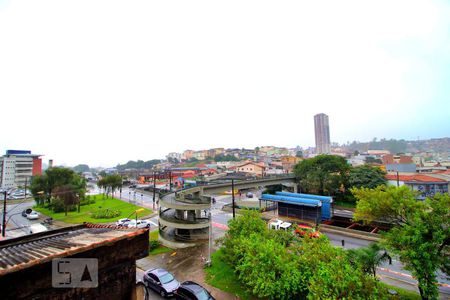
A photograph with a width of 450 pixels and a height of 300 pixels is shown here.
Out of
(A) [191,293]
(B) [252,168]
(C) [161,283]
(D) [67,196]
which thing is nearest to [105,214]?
(D) [67,196]

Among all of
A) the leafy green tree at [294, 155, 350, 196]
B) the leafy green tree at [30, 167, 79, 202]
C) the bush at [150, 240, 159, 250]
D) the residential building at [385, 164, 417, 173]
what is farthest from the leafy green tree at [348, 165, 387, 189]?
the leafy green tree at [30, 167, 79, 202]

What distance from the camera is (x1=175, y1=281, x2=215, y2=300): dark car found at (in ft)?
40.1

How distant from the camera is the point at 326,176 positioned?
4628cm

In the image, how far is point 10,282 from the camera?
13.7 ft

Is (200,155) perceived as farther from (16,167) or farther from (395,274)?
(395,274)

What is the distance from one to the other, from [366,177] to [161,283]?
42621 millimetres

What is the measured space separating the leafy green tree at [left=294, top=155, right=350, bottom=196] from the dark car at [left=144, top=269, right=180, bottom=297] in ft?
127

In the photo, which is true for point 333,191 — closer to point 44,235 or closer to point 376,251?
point 376,251

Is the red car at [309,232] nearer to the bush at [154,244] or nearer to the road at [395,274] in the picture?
the road at [395,274]

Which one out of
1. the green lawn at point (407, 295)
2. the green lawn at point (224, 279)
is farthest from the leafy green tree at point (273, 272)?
the green lawn at point (407, 295)

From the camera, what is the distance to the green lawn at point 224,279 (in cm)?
1409

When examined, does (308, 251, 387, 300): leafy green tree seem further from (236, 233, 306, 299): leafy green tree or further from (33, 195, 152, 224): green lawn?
(33, 195, 152, 224): green lawn

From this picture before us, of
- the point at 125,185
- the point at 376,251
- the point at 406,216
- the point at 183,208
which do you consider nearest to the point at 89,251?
the point at 376,251

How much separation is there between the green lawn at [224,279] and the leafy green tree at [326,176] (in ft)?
112
